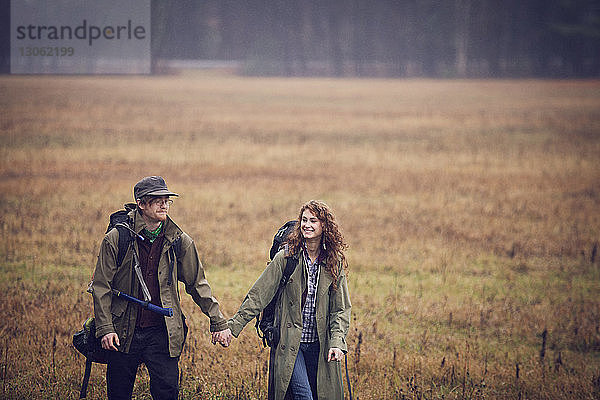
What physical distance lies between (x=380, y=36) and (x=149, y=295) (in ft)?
317

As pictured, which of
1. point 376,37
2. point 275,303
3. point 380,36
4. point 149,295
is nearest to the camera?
point 149,295

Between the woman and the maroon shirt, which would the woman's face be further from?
the maroon shirt

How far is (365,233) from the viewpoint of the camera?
13.4 m

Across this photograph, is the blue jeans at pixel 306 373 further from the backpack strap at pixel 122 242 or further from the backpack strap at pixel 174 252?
the backpack strap at pixel 122 242

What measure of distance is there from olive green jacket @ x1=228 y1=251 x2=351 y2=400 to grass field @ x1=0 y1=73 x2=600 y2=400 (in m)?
1.68

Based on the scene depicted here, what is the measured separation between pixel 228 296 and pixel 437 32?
3582 inches

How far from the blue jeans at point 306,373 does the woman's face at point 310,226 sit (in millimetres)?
632

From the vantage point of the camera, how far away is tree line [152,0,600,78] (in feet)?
298

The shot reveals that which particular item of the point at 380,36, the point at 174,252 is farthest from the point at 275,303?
the point at 380,36

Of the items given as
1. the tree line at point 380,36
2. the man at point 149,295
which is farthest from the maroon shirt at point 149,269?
the tree line at point 380,36

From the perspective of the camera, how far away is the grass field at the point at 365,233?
6906 millimetres

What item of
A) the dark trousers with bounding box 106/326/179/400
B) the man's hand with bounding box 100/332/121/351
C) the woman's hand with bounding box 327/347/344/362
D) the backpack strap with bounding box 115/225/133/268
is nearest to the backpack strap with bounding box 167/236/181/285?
the backpack strap with bounding box 115/225/133/268

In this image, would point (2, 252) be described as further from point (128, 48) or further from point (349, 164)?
point (128, 48)

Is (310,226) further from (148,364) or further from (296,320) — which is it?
(148,364)
